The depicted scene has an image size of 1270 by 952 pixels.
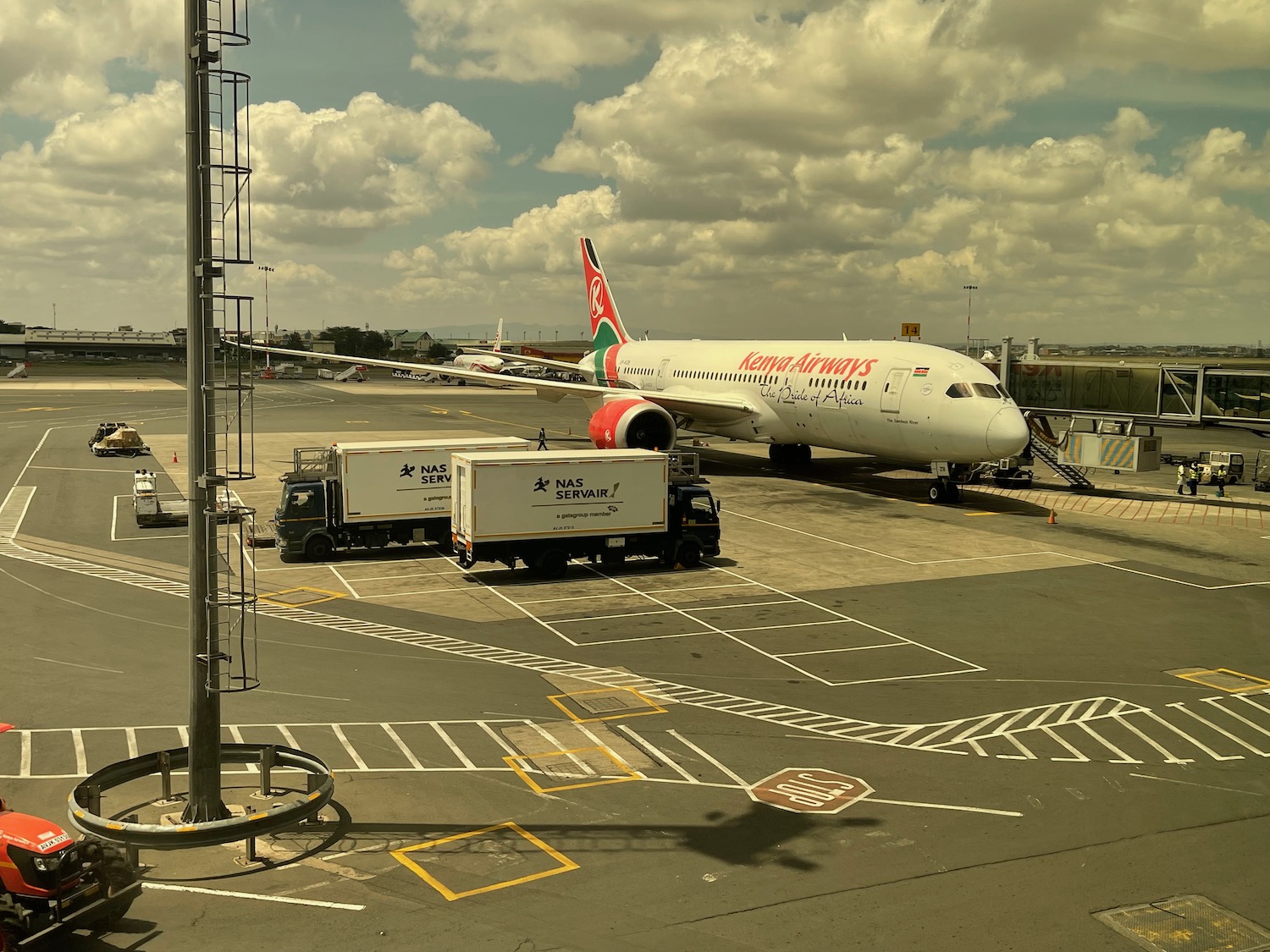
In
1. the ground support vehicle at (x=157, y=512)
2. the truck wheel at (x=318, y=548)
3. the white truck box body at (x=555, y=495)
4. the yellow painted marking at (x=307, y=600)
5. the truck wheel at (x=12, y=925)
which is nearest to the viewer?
the truck wheel at (x=12, y=925)

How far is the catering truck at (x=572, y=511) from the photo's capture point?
31031 millimetres

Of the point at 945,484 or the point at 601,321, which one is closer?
the point at 945,484

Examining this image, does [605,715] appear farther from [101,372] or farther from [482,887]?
[101,372]

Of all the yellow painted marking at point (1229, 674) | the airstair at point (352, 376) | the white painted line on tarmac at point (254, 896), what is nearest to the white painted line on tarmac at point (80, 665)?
the white painted line on tarmac at point (254, 896)

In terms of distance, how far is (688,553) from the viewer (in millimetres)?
33750

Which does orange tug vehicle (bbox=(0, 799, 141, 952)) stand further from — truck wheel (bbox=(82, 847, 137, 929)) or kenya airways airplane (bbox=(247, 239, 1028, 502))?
kenya airways airplane (bbox=(247, 239, 1028, 502))

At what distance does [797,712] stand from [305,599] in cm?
1501

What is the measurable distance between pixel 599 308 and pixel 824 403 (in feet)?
96.2

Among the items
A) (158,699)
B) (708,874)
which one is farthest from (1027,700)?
(158,699)

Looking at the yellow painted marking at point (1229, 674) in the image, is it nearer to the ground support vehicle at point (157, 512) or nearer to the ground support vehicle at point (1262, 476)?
the ground support vehicle at point (1262, 476)

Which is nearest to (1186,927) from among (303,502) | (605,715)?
(605,715)

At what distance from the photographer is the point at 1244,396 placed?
44781 mm

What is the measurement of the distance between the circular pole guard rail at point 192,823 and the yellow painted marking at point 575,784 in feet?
10.1

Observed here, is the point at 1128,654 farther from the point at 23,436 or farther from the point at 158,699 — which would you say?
the point at 23,436
